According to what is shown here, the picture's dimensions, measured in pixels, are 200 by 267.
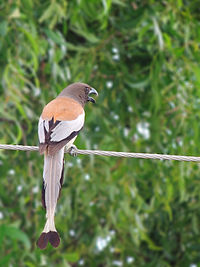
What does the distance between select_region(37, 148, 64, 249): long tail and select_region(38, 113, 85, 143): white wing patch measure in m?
0.07

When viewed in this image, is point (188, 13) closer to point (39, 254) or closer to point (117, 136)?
point (117, 136)

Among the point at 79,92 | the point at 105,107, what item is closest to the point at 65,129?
the point at 79,92

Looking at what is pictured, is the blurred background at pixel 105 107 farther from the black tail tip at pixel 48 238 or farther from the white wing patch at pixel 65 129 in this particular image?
the black tail tip at pixel 48 238

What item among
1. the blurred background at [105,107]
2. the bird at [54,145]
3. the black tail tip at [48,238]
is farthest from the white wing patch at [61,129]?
the blurred background at [105,107]

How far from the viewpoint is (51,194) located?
263 centimetres

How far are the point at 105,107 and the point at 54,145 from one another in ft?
6.15

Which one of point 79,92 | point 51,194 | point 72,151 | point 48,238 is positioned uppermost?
point 79,92

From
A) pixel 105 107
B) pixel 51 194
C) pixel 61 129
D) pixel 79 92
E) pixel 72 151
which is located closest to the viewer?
pixel 51 194

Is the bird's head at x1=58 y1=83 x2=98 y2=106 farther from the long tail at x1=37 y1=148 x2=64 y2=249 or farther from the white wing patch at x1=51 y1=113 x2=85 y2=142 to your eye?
the long tail at x1=37 y1=148 x2=64 y2=249

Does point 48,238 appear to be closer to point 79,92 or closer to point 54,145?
point 54,145

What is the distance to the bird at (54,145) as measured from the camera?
104 inches

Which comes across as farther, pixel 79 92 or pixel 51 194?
pixel 79 92

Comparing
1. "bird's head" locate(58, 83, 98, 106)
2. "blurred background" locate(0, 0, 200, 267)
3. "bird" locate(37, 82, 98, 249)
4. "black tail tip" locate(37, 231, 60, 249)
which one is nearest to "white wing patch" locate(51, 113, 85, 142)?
"bird" locate(37, 82, 98, 249)

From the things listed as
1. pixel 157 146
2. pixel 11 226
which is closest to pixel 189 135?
pixel 157 146
